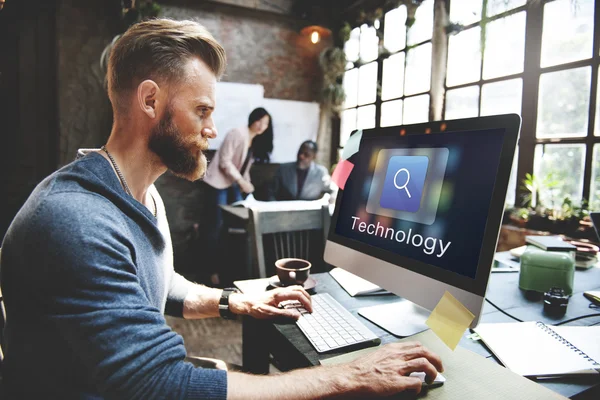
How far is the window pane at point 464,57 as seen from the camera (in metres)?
3.02

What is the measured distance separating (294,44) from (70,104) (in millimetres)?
2813

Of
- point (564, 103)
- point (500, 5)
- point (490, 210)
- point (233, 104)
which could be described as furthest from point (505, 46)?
point (233, 104)

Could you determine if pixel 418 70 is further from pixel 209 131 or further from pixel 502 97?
pixel 209 131

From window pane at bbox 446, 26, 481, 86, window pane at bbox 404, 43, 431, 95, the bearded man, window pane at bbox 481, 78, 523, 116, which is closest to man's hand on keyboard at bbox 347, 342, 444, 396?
the bearded man

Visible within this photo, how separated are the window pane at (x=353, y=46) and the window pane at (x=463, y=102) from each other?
1773 mm

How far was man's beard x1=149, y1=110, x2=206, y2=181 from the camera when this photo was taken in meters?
0.96

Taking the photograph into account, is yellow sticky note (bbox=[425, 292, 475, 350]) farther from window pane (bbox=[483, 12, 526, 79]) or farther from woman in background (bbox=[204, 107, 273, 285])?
woman in background (bbox=[204, 107, 273, 285])

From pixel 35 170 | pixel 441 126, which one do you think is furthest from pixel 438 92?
pixel 35 170

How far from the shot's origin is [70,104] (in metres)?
3.91

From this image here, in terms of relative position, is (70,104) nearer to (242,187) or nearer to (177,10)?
(177,10)

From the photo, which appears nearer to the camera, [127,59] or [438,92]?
[127,59]

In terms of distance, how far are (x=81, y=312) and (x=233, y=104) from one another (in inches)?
167

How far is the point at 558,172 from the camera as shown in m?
2.52

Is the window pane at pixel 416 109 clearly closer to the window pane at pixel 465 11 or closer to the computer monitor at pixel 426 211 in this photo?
the window pane at pixel 465 11
